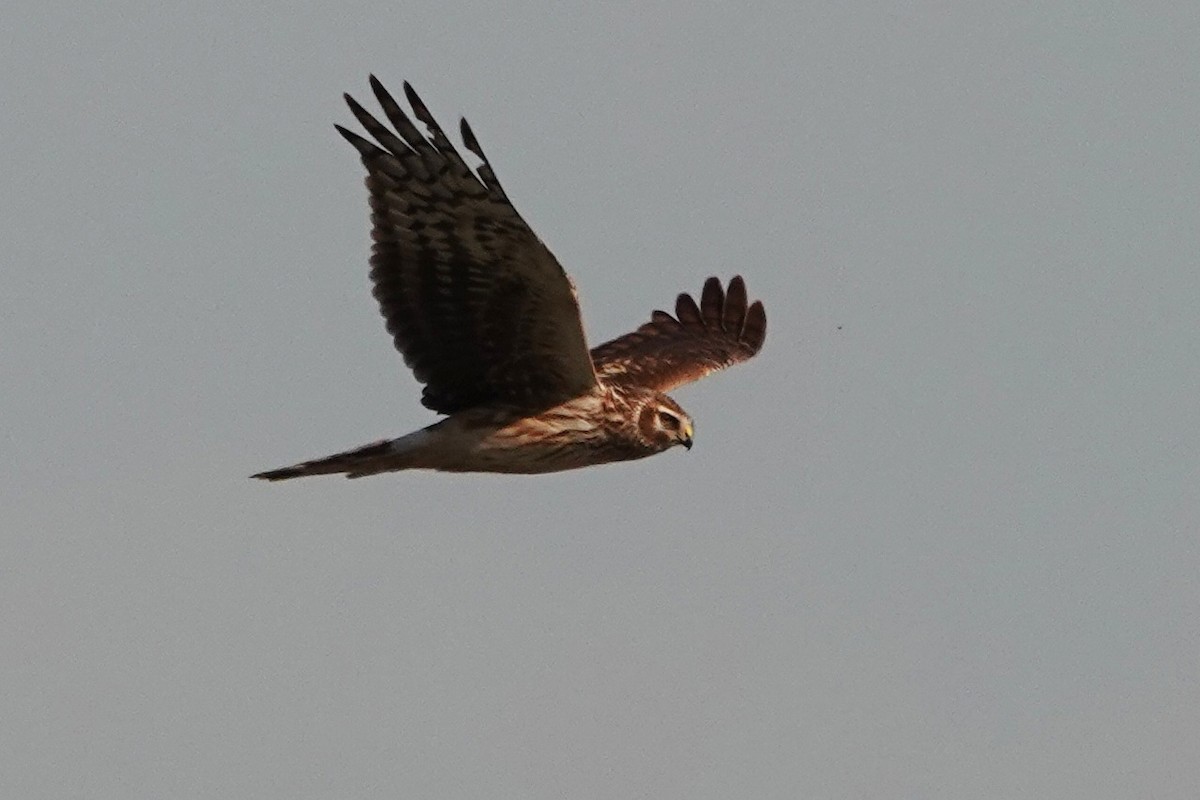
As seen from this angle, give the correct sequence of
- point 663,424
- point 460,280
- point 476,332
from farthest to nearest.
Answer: point 663,424 → point 476,332 → point 460,280

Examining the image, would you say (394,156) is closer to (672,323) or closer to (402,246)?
(402,246)

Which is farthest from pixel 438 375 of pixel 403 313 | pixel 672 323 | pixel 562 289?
Answer: pixel 672 323

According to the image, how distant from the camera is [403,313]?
12.2 metres

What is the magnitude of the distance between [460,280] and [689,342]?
13.1 feet

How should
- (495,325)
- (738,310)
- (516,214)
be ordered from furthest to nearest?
1. (738,310)
2. (495,325)
3. (516,214)

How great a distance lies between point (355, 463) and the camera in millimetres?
12164

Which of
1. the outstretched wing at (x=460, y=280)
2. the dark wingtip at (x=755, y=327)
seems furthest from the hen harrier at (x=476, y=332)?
the dark wingtip at (x=755, y=327)

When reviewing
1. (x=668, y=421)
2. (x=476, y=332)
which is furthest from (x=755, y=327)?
(x=476, y=332)

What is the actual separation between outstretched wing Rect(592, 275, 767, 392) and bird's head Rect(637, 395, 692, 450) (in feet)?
4.63

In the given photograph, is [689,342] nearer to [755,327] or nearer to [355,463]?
[755,327]

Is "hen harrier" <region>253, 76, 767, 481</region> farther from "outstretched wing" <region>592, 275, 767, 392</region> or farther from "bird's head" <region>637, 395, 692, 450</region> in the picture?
"outstretched wing" <region>592, 275, 767, 392</region>

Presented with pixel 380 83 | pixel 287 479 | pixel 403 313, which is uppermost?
pixel 380 83

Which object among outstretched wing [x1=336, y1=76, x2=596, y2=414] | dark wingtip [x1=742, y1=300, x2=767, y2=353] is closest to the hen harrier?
outstretched wing [x1=336, y1=76, x2=596, y2=414]

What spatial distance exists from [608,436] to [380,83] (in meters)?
2.31
